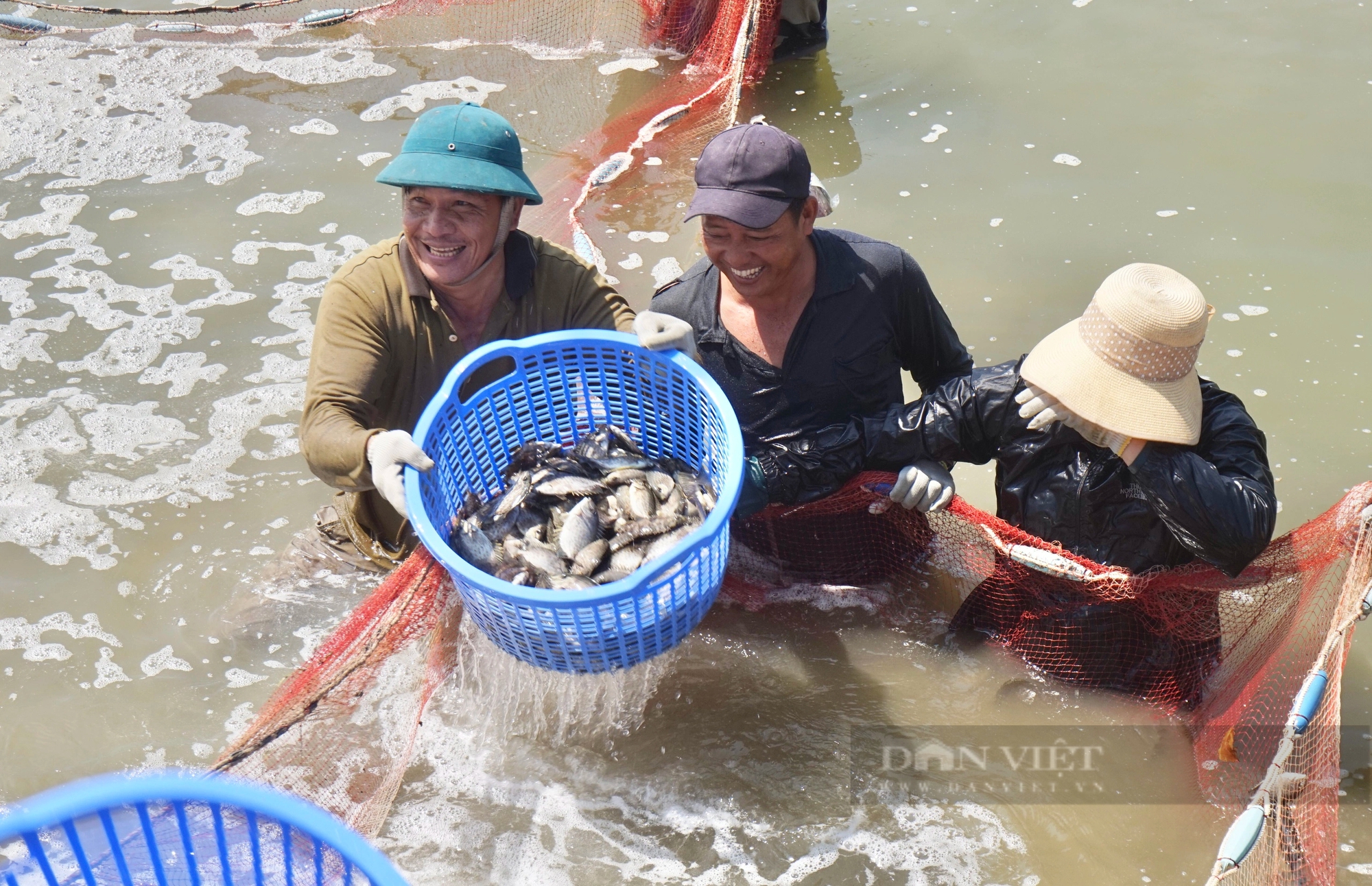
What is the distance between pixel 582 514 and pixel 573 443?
54 cm

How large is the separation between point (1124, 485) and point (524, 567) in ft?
5.78

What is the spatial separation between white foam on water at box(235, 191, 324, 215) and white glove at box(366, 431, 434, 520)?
426 centimetres

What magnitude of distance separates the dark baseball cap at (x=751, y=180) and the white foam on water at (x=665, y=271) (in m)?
2.51

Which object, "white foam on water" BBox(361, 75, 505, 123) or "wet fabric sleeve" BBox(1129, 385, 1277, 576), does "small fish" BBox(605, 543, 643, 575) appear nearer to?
"wet fabric sleeve" BBox(1129, 385, 1277, 576)

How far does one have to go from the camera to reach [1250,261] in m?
5.69

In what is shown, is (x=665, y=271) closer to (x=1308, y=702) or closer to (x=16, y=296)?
(x=16, y=296)

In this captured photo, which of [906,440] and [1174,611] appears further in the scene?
[906,440]

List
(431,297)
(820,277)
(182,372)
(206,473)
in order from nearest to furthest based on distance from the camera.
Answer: (431,297), (820,277), (206,473), (182,372)

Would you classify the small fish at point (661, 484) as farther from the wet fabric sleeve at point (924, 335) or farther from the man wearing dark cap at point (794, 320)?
the wet fabric sleeve at point (924, 335)

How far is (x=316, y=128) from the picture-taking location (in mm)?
7203

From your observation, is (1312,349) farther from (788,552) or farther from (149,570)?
(149,570)

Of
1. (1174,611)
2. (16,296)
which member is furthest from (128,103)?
(1174,611)

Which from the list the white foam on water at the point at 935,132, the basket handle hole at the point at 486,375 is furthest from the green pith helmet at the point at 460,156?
the white foam on water at the point at 935,132

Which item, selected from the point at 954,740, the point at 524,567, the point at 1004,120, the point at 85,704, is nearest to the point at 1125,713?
the point at 954,740
